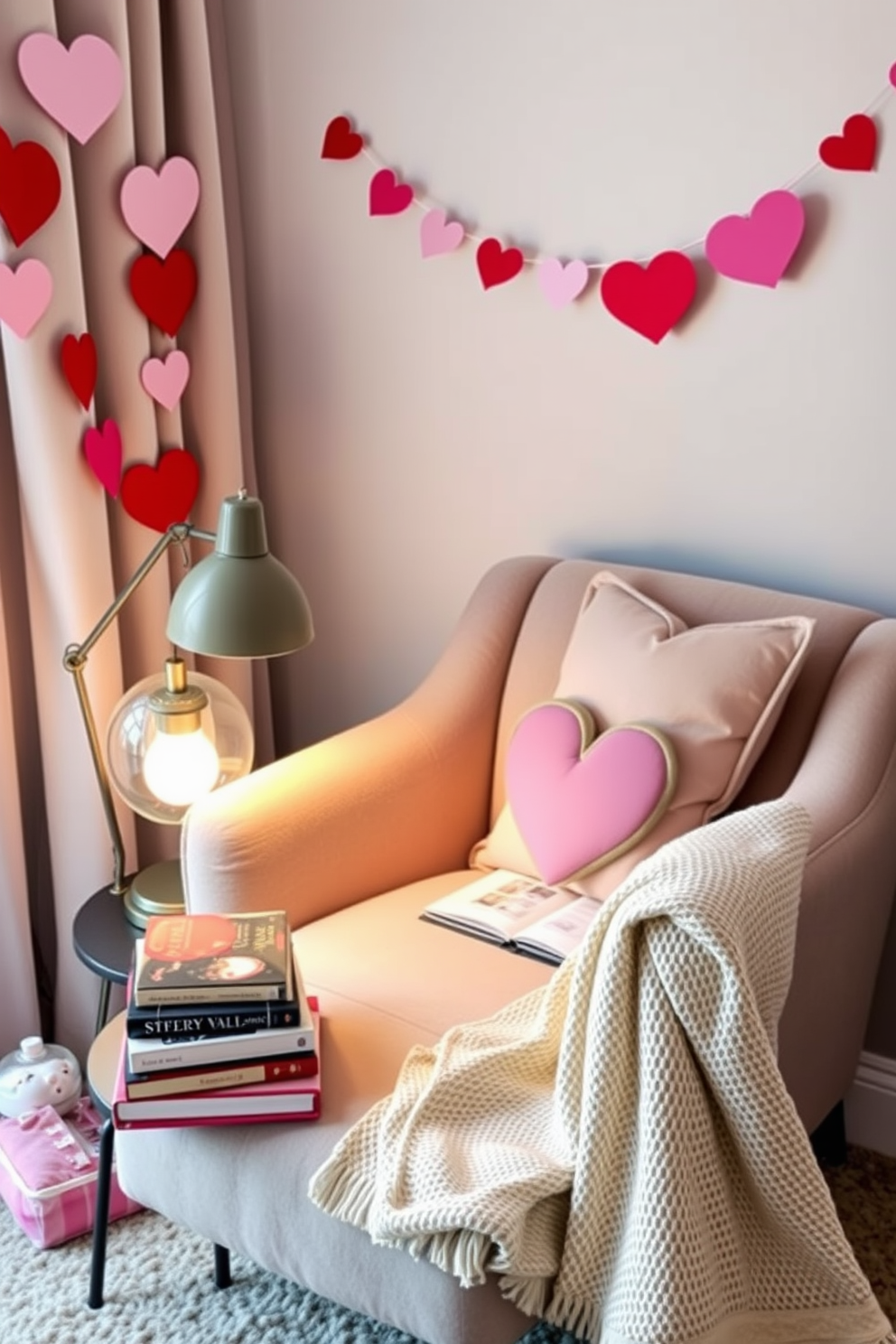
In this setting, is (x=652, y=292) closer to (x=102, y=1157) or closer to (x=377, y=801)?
(x=377, y=801)

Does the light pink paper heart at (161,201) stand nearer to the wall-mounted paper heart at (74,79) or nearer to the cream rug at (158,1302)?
the wall-mounted paper heart at (74,79)

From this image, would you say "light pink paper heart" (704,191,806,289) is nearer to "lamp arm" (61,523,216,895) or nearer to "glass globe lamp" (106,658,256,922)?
"lamp arm" (61,523,216,895)

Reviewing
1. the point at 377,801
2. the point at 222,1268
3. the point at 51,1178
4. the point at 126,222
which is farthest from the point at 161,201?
the point at 222,1268

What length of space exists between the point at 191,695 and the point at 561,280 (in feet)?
2.74

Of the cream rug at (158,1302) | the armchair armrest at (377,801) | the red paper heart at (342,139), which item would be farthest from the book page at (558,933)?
the red paper heart at (342,139)

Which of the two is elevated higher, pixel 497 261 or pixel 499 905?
pixel 497 261

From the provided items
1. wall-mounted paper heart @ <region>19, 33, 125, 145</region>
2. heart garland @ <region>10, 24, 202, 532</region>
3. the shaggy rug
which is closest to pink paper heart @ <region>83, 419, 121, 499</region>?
heart garland @ <region>10, 24, 202, 532</region>

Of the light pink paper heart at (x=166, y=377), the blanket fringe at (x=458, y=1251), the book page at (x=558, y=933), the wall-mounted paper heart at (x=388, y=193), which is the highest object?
the wall-mounted paper heart at (x=388, y=193)

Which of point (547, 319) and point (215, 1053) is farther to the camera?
point (547, 319)

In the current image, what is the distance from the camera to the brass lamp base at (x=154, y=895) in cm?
206

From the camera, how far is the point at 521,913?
1.92 metres

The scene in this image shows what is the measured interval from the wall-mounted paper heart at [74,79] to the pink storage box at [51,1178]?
142 cm

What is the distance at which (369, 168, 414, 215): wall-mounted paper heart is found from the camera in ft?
7.59

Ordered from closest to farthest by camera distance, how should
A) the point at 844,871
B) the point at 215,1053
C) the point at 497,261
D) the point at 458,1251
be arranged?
the point at 458,1251, the point at 215,1053, the point at 844,871, the point at 497,261
